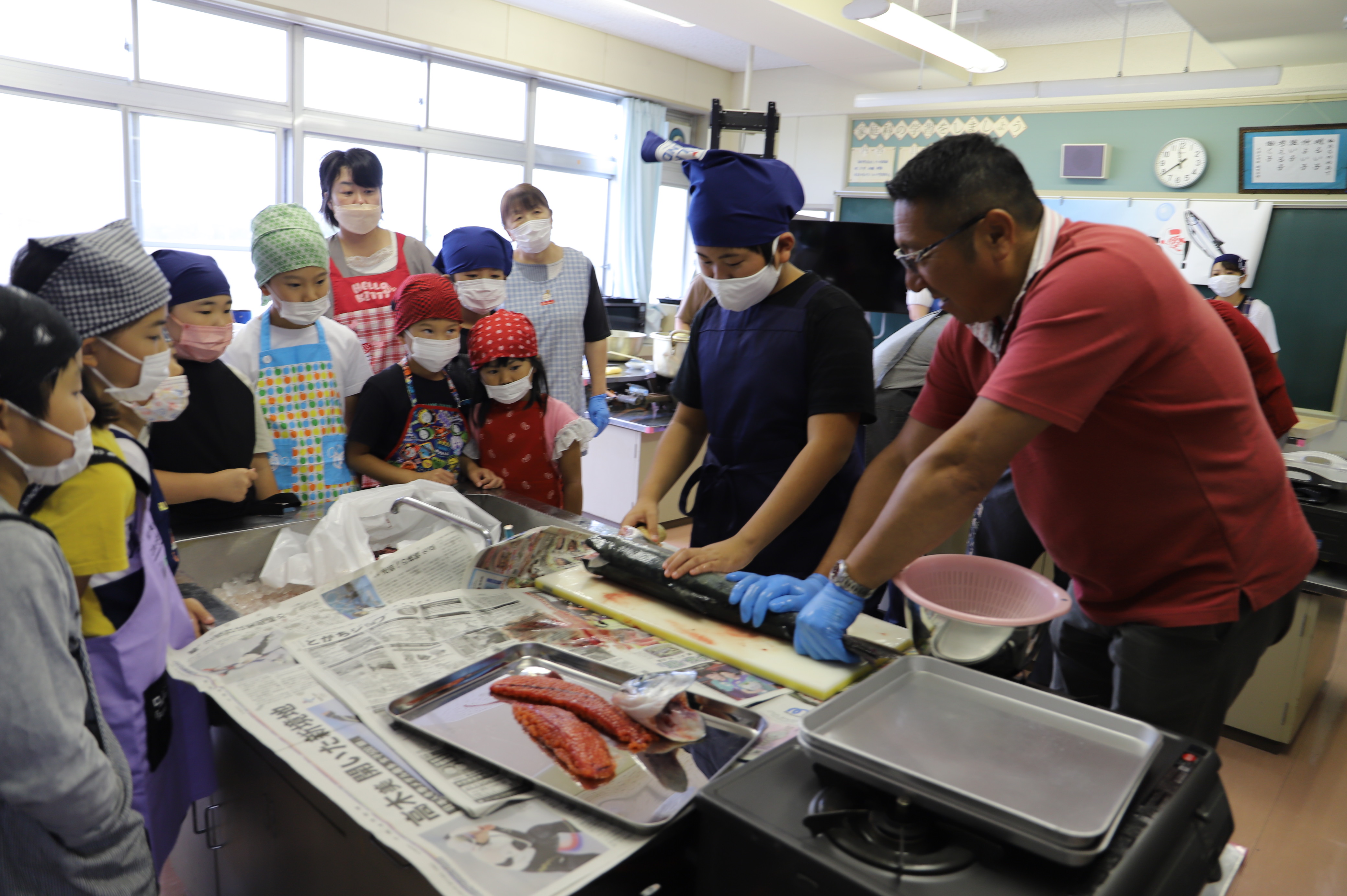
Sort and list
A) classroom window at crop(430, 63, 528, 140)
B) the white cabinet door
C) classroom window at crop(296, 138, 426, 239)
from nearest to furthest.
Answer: the white cabinet door < classroom window at crop(296, 138, 426, 239) < classroom window at crop(430, 63, 528, 140)

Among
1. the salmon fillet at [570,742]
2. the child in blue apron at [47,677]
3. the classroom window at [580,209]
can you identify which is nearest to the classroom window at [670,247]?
the classroom window at [580,209]

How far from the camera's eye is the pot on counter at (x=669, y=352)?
426 centimetres

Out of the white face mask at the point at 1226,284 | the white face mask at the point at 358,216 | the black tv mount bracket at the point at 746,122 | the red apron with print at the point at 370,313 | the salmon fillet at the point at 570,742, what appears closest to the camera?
the salmon fillet at the point at 570,742

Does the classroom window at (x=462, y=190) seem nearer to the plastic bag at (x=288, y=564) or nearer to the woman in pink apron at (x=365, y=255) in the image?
the woman in pink apron at (x=365, y=255)

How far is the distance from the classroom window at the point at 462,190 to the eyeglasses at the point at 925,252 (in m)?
5.43

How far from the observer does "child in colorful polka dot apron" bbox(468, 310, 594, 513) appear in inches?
80.5

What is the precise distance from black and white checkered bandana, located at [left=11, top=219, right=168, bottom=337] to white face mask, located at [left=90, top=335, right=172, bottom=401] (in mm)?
58

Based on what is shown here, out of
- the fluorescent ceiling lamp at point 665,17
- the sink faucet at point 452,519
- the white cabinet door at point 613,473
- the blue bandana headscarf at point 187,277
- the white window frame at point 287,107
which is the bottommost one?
the white cabinet door at point 613,473

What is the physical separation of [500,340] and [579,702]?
115 cm

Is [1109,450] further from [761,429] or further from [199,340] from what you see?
[199,340]


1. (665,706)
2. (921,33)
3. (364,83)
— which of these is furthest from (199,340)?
A: (364,83)

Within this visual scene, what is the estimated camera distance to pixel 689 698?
3.74ft

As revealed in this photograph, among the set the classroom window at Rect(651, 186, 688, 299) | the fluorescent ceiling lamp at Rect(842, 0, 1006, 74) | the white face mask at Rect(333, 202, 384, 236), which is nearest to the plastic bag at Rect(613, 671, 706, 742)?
the white face mask at Rect(333, 202, 384, 236)

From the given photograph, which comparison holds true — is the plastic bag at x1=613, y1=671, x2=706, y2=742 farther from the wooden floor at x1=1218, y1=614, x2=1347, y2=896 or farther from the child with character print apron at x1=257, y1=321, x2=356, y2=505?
the wooden floor at x1=1218, y1=614, x2=1347, y2=896
